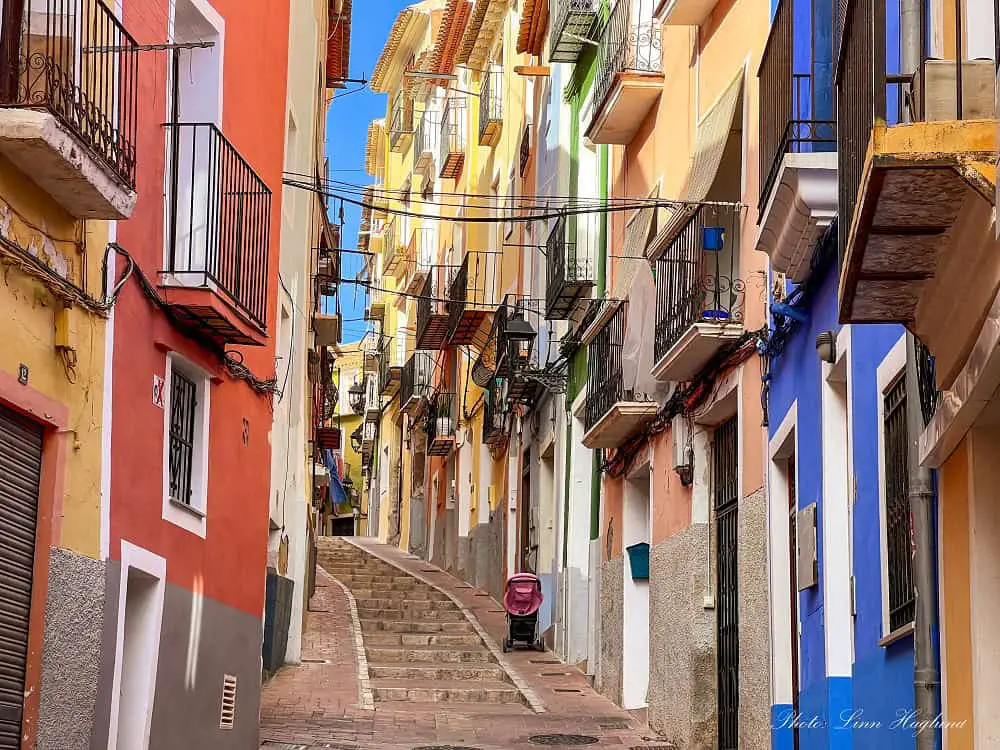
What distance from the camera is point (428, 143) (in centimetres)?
4253

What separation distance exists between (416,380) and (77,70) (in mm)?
32873

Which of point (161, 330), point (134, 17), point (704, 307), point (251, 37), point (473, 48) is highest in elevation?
point (473, 48)

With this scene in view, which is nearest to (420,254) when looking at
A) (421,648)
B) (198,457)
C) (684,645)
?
(421,648)

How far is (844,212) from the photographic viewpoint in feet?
24.3

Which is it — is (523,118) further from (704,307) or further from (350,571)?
(704,307)

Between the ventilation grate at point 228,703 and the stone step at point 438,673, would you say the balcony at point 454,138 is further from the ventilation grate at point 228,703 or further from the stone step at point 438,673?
the ventilation grate at point 228,703

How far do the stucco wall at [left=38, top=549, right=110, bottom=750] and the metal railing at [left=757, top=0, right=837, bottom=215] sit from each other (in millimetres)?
5169

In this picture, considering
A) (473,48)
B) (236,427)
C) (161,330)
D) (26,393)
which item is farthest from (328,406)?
(26,393)

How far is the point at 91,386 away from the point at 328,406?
2786 cm

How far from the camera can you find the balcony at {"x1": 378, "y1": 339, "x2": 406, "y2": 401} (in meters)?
46.8

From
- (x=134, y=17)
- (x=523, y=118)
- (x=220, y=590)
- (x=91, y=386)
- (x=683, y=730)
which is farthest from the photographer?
(x=523, y=118)

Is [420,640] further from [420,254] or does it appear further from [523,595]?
[420,254]

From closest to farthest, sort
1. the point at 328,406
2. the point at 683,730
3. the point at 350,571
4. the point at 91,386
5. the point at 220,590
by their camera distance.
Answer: the point at 91,386, the point at 220,590, the point at 683,730, the point at 350,571, the point at 328,406

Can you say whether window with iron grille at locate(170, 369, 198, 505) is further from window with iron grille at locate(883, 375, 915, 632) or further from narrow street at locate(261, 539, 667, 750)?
window with iron grille at locate(883, 375, 915, 632)
